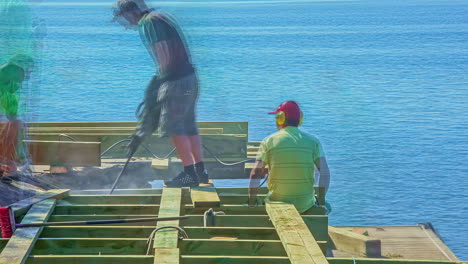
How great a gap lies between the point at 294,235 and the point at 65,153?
4589 mm

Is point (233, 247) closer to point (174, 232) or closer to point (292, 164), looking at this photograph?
point (174, 232)

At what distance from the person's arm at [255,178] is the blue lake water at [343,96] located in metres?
1.87

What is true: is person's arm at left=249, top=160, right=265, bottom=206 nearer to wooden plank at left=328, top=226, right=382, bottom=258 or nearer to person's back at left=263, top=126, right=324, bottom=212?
person's back at left=263, top=126, right=324, bottom=212

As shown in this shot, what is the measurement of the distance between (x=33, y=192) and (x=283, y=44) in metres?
48.3

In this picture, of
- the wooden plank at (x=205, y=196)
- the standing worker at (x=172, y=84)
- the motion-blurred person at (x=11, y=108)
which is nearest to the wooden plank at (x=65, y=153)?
the motion-blurred person at (x=11, y=108)

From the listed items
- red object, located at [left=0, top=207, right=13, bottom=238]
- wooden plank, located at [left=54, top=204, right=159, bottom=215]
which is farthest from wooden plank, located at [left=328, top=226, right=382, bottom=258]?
red object, located at [left=0, top=207, right=13, bottom=238]

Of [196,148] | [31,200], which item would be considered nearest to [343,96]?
[196,148]

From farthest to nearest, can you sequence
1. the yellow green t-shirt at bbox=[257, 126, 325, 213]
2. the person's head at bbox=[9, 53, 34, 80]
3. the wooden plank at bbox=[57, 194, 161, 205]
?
the person's head at bbox=[9, 53, 34, 80]
the wooden plank at bbox=[57, 194, 161, 205]
the yellow green t-shirt at bbox=[257, 126, 325, 213]

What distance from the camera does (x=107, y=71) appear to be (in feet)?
133

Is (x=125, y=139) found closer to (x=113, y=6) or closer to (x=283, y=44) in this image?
(x=113, y=6)

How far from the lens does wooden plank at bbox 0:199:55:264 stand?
21.1 ft

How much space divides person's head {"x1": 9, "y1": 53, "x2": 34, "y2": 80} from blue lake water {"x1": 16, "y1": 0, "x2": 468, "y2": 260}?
1300 mm

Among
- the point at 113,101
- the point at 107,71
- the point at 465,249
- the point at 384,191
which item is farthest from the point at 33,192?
the point at 107,71

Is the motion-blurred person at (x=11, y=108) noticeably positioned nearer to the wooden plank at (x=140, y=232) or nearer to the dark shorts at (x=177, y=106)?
the dark shorts at (x=177, y=106)
